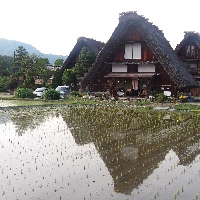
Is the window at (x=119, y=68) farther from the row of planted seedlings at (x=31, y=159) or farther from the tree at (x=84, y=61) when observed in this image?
the row of planted seedlings at (x=31, y=159)

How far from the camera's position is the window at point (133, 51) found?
26.4 m

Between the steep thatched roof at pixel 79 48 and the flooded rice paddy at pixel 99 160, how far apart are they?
19.6 m

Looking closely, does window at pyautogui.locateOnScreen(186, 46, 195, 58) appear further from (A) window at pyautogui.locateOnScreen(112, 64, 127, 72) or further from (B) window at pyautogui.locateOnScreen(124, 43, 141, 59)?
(A) window at pyautogui.locateOnScreen(112, 64, 127, 72)

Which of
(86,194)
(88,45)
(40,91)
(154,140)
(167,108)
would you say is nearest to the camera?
(86,194)

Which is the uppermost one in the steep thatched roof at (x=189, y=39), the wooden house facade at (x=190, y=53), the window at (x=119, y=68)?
the steep thatched roof at (x=189, y=39)

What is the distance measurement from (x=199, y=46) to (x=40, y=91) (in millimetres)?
14401

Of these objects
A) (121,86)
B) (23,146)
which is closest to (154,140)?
(23,146)

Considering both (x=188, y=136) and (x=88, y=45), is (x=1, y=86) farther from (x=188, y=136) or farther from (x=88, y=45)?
(x=188, y=136)

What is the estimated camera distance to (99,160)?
23.1 feet

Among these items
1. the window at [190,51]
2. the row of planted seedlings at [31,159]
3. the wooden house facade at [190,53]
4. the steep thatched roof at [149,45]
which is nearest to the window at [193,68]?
the wooden house facade at [190,53]

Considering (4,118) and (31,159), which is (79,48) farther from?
(31,159)

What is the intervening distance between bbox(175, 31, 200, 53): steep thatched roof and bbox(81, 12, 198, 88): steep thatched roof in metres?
1.51

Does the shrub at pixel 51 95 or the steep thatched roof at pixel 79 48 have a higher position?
the steep thatched roof at pixel 79 48

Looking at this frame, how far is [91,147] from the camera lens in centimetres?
832
